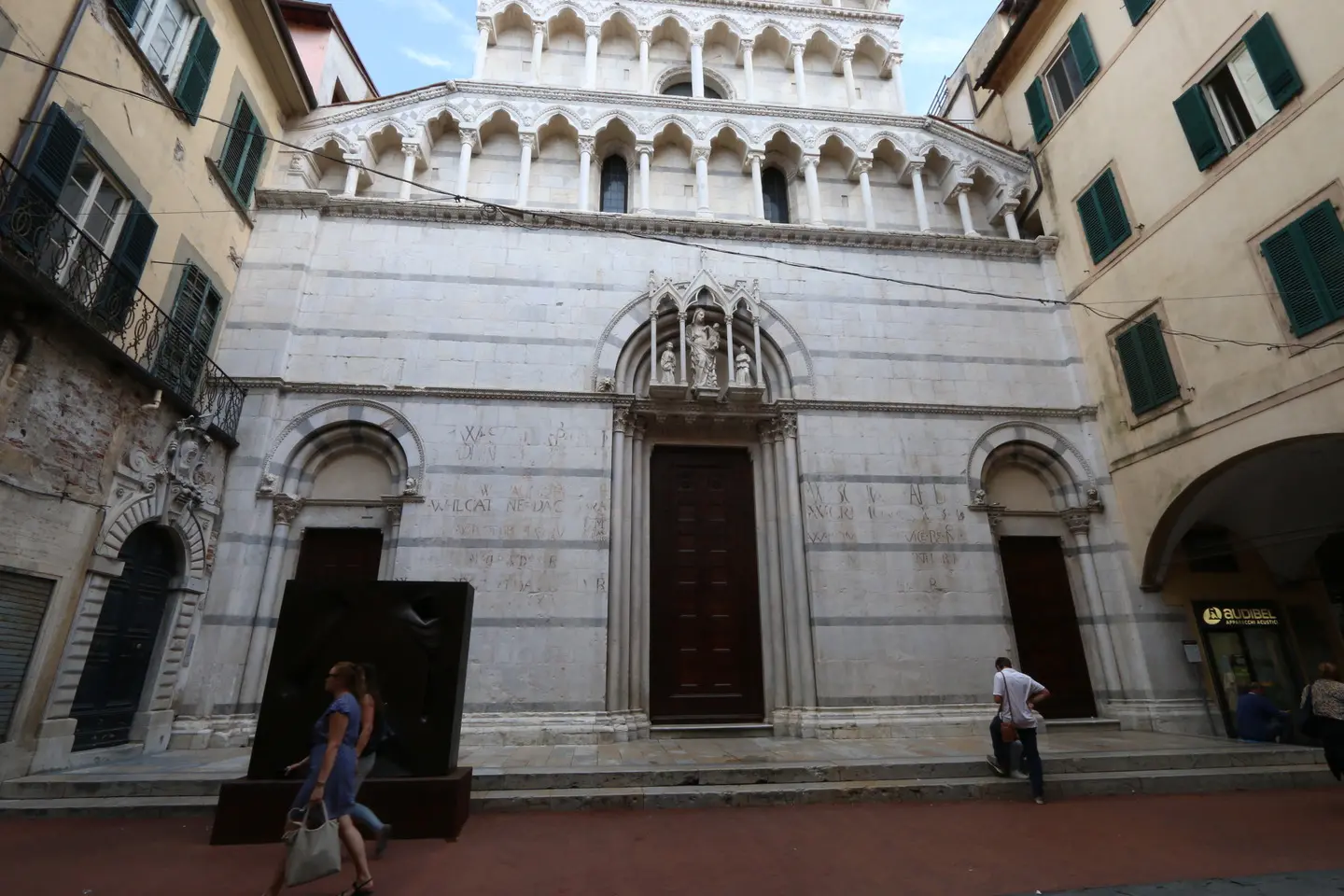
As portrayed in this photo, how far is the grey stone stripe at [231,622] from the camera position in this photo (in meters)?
9.35

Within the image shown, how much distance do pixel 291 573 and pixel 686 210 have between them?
377 inches

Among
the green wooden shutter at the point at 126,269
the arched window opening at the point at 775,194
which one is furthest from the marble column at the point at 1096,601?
the green wooden shutter at the point at 126,269

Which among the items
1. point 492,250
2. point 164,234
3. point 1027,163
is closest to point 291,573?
point 164,234

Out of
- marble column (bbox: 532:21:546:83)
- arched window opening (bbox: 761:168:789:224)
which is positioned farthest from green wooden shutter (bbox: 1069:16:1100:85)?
marble column (bbox: 532:21:546:83)

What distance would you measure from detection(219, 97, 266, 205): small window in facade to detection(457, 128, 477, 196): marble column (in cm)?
316

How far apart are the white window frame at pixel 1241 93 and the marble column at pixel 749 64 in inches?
302

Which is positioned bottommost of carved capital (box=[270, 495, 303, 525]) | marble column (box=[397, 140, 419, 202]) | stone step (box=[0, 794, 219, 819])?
stone step (box=[0, 794, 219, 819])

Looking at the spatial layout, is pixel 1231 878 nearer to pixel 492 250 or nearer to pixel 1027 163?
pixel 492 250

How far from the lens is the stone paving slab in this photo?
4293 millimetres

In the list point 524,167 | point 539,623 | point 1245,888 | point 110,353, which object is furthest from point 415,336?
point 1245,888

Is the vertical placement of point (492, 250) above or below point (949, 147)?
below

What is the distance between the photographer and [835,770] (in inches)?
289

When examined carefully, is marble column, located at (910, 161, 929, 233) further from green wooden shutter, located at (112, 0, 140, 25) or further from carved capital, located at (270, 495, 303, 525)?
green wooden shutter, located at (112, 0, 140, 25)

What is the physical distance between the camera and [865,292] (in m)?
12.5
